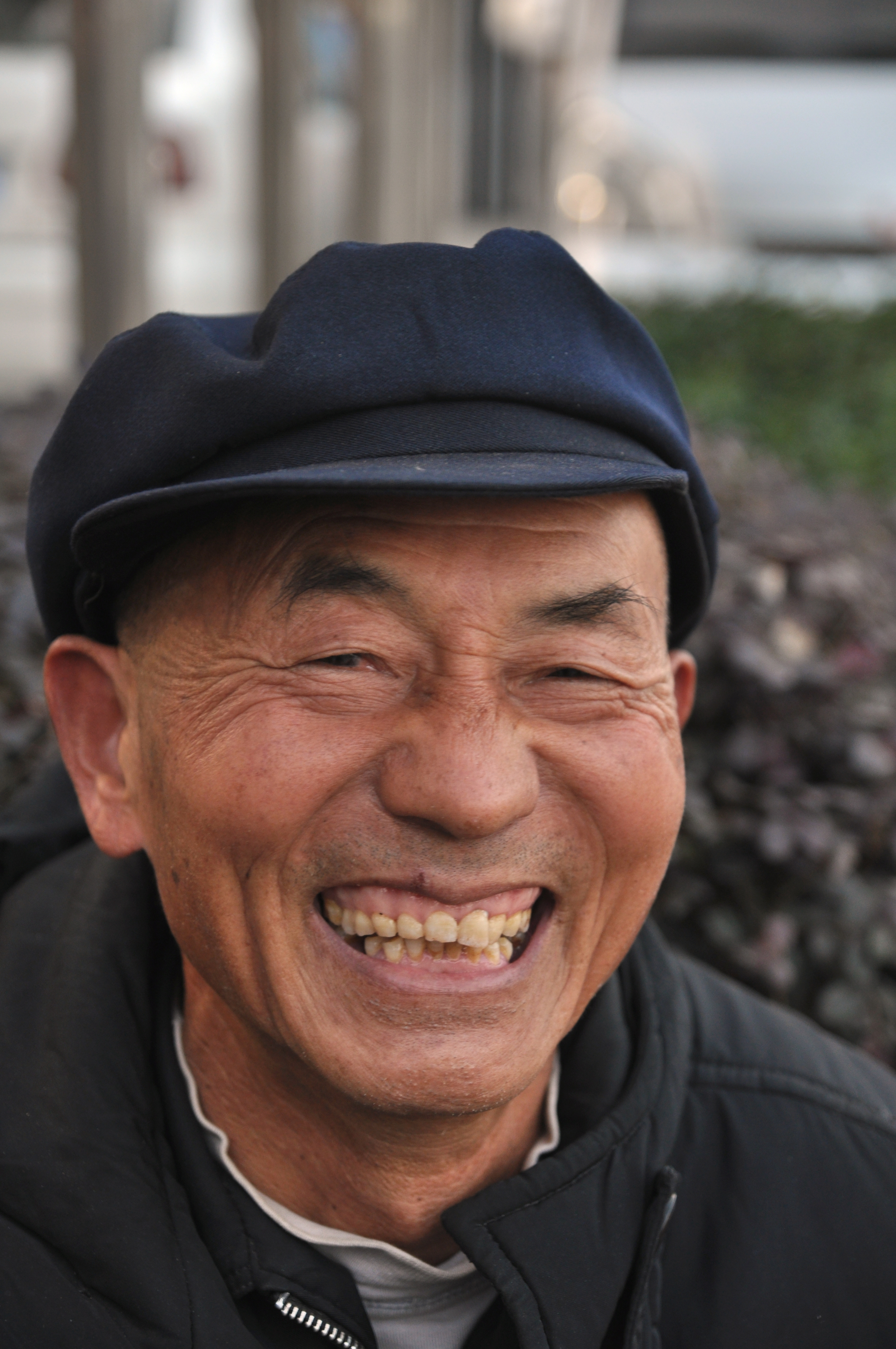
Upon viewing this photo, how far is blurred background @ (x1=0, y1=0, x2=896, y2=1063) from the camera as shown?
2592 mm

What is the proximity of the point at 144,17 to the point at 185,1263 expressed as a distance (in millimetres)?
4822

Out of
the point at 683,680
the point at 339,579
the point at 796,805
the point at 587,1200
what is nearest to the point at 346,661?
the point at 339,579

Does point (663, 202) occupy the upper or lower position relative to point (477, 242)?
lower

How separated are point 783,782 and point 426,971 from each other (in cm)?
130

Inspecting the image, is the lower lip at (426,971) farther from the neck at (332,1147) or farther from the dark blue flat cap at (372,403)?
the dark blue flat cap at (372,403)

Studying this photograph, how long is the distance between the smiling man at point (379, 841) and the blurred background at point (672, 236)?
0.80 metres

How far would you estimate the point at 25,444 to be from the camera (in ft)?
11.8

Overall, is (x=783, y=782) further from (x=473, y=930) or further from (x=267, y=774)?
(x=267, y=774)

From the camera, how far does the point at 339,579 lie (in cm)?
145

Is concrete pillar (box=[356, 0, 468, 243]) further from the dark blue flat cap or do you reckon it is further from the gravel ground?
the dark blue flat cap

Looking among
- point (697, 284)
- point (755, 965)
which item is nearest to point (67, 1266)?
point (755, 965)

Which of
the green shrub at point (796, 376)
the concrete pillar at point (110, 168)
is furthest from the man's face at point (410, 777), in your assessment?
the green shrub at point (796, 376)

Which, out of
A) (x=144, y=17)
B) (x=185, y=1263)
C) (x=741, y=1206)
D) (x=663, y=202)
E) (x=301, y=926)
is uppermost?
(x=144, y=17)

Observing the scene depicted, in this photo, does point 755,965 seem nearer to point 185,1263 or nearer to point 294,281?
point 185,1263
